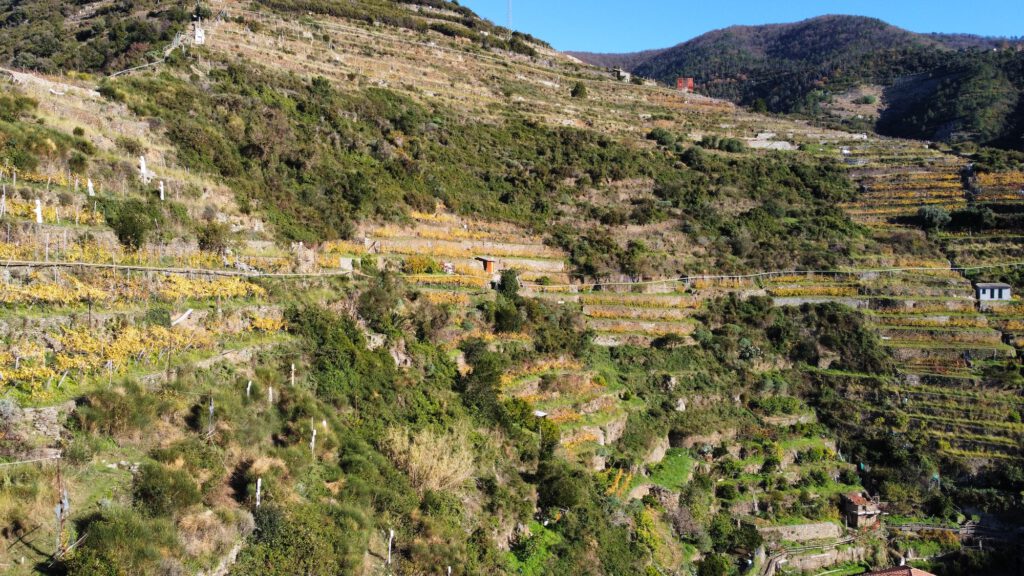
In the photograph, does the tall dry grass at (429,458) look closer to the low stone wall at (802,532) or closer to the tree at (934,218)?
the low stone wall at (802,532)

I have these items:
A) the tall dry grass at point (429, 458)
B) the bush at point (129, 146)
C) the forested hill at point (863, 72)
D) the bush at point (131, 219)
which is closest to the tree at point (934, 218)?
the forested hill at point (863, 72)

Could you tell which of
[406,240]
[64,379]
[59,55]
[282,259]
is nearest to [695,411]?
[406,240]

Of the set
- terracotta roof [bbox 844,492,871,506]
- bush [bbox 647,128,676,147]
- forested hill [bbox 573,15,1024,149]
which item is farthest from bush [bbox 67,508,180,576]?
forested hill [bbox 573,15,1024,149]

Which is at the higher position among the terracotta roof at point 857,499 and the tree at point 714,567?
the terracotta roof at point 857,499

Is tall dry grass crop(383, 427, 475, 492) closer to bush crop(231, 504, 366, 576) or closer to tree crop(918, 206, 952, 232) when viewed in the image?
bush crop(231, 504, 366, 576)

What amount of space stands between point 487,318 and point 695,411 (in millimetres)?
9569

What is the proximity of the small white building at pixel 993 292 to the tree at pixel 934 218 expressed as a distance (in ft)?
23.3

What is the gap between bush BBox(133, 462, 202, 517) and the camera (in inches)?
425

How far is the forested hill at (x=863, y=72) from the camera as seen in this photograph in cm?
7675

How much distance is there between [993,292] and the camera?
33.2 meters

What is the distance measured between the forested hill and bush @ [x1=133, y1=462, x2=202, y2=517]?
72.2 meters

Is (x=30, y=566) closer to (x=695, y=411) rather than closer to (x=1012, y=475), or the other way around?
(x=695, y=411)

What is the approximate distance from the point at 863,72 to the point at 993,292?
292 feet

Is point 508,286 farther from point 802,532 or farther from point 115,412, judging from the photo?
point 115,412
